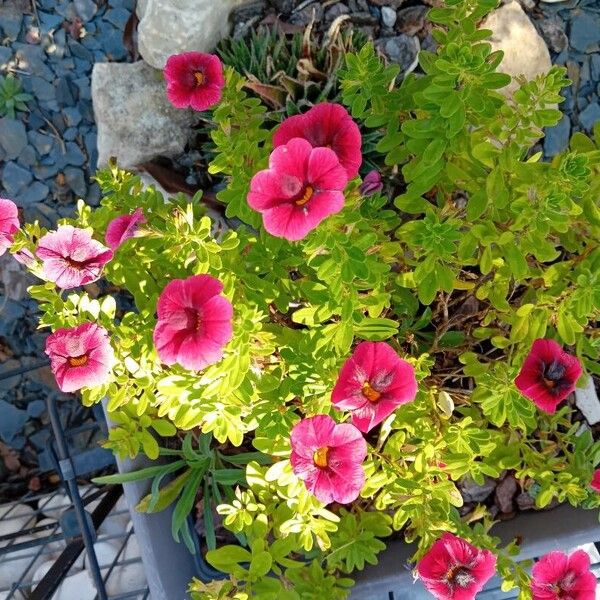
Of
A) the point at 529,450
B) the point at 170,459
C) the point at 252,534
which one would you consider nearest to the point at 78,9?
the point at 170,459

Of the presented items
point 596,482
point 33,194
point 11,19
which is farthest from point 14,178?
point 596,482

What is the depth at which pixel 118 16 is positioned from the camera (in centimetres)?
217

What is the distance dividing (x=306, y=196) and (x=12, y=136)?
1677 millimetres

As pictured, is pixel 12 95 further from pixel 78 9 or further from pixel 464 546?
pixel 464 546

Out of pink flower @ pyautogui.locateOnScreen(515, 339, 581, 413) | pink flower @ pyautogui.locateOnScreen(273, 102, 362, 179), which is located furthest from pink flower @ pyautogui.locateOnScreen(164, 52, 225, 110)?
pink flower @ pyautogui.locateOnScreen(515, 339, 581, 413)

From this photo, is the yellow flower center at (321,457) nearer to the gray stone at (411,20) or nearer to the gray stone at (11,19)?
the gray stone at (411,20)

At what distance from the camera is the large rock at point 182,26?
1.82 m

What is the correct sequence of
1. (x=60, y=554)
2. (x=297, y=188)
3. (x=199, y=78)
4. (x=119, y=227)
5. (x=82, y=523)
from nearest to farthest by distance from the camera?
1. (x=297, y=188)
2. (x=119, y=227)
3. (x=199, y=78)
4. (x=82, y=523)
5. (x=60, y=554)

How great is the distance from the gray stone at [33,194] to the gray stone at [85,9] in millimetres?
554

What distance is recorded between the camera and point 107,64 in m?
1.99

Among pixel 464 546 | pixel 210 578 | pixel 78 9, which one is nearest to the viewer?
pixel 464 546

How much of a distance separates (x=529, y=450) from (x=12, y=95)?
1893 millimetres

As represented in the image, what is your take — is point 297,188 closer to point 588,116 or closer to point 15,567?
point 588,116

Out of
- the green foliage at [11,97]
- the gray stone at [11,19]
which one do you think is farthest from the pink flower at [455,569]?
the gray stone at [11,19]
